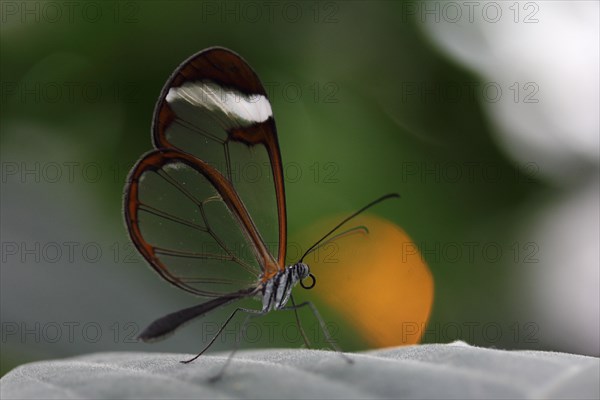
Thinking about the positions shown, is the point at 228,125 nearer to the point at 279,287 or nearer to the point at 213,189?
the point at 213,189

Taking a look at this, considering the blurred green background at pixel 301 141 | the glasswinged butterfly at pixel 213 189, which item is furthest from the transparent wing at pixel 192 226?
the blurred green background at pixel 301 141

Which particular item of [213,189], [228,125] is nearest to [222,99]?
[228,125]

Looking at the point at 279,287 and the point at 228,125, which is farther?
the point at 228,125

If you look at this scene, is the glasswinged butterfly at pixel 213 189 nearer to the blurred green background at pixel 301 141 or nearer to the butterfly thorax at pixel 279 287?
the butterfly thorax at pixel 279 287

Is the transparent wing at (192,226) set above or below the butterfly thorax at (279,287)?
above

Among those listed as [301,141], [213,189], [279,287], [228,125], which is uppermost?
[228,125]

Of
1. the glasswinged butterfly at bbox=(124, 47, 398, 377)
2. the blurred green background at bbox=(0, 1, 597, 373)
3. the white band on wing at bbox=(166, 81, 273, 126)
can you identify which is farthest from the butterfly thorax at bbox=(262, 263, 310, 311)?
the blurred green background at bbox=(0, 1, 597, 373)

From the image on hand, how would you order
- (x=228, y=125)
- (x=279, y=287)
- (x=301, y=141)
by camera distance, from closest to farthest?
(x=279, y=287), (x=228, y=125), (x=301, y=141)

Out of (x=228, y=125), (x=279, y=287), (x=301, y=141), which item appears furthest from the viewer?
(x=301, y=141)
